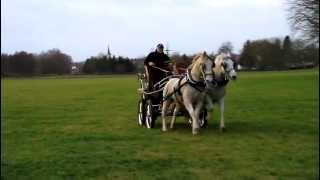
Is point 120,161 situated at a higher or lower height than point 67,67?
lower

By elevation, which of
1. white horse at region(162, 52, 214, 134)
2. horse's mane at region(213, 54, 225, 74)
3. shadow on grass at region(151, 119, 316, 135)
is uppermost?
horse's mane at region(213, 54, 225, 74)

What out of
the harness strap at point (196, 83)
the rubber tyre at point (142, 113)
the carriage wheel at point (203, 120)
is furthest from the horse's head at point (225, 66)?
the rubber tyre at point (142, 113)

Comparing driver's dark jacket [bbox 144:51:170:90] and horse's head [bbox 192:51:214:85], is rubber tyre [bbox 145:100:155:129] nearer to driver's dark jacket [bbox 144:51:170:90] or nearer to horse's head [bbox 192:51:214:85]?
driver's dark jacket [bbox 144:51:170:90]

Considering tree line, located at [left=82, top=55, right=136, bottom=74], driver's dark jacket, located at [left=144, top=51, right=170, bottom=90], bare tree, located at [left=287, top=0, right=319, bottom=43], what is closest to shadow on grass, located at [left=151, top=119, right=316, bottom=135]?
driver's dark jacket, located at [left=144, top=51, right=170, bottom=90]

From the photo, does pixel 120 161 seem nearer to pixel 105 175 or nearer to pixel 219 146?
pixel 105 175

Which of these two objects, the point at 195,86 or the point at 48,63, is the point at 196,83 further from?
the point at 48,63

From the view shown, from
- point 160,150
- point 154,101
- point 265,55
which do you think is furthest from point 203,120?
point 265,55

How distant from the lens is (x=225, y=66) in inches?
584

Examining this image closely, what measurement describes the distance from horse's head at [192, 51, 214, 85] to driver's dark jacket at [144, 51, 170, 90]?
2.41 m

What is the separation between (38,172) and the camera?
33.3ft

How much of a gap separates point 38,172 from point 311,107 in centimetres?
→ 1669

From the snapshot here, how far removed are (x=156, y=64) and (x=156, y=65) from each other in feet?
0.10

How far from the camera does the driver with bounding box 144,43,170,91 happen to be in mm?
17219

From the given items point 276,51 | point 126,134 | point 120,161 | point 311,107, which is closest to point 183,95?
point 126,134
